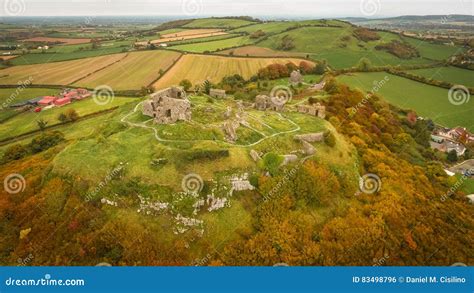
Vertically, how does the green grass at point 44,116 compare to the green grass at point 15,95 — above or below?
below

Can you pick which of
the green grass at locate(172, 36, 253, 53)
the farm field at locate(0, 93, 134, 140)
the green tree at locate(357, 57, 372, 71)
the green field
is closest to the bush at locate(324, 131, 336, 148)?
the farm field at locate(0, 93, 134, 140)

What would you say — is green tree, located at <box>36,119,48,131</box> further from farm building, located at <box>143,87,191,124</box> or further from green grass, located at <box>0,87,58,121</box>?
farm building, located at <box>143,87,191,124</box>

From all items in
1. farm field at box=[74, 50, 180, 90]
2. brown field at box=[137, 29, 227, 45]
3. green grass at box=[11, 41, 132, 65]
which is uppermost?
brown field at box=[137, 29, 227, 45]

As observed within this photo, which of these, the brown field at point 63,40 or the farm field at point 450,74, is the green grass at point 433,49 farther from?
the brown field at point 63,40

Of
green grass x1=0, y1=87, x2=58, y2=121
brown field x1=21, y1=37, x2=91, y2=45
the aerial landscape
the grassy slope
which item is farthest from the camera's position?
brown field x1=21, y1=37, x2=91, y2=45

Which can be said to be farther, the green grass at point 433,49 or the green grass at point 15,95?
the green grass at point 433,49

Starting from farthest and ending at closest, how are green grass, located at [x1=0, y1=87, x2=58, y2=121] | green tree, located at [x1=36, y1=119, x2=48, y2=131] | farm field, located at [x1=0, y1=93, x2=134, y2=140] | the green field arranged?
the green field < green grass, located at [x1=0, y1=87, x2=58, y2=121] < farm field, located at [x1=0, y1=93, x2=134, y2=140] < green tree, located at [x1=36, y1=119, x2=48, y2=131]

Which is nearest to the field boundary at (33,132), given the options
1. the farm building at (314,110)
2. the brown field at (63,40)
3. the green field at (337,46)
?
the farm building at (314,110)
